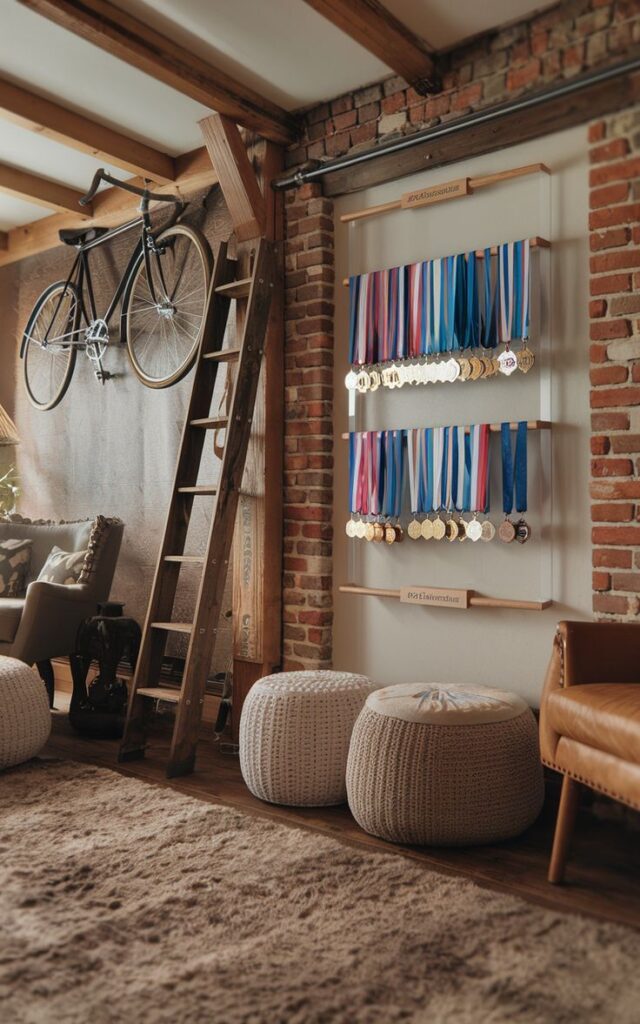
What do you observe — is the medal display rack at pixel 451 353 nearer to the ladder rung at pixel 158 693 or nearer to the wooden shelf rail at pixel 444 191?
the wooden shelf rail at pixel 444 191

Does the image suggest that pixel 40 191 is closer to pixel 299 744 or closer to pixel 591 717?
pixel 299 744

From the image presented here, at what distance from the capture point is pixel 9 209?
520 centimetres

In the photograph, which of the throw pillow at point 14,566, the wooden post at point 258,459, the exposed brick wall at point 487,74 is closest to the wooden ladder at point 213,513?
the wooden post at point 258,459

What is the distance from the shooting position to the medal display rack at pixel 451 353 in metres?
3.10

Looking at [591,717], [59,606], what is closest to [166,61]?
[59,606]

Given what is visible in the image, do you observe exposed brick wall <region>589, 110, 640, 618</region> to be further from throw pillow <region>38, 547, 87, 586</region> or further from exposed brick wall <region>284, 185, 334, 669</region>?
throw pillow <region>38, 547, 87, 586</region>

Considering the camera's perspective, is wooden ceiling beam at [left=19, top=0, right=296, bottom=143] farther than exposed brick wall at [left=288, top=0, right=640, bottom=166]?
Yes

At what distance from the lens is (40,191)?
4730 mm

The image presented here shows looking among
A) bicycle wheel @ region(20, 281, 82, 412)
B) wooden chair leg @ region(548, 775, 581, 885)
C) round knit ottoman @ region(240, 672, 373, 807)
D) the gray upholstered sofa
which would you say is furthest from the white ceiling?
wooden chair leg @ region(548, 775, 581, 885)

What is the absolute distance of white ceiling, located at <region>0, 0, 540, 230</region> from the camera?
310 cm

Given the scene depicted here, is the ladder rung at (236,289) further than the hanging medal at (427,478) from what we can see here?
Yes

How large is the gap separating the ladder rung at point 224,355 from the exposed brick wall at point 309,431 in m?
0.26

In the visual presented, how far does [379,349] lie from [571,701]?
172cm

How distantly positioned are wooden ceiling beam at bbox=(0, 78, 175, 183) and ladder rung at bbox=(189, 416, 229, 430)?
4.54 feet
